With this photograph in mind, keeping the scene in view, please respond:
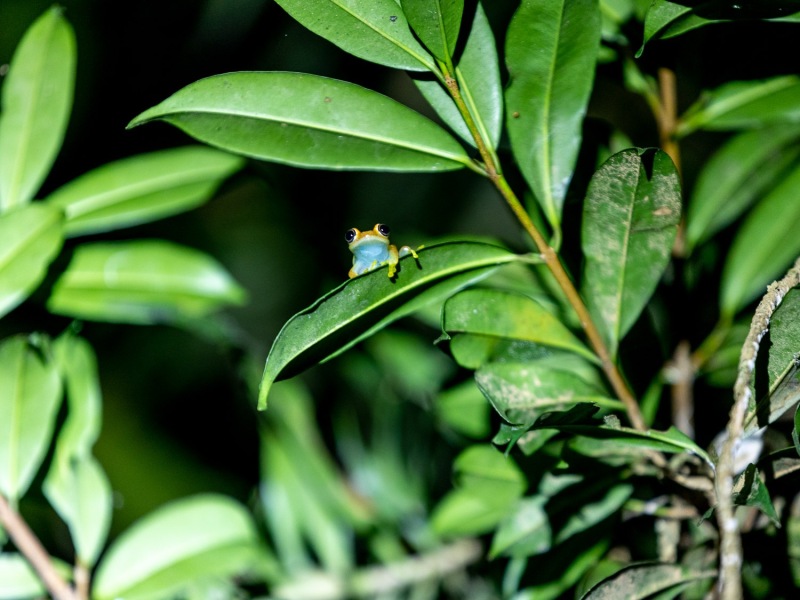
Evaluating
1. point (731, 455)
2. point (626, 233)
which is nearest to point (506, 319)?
point (626, 233)

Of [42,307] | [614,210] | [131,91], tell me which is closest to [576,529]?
[614,210]

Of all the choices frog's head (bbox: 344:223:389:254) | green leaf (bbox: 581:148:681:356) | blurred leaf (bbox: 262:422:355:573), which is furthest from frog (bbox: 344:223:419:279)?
blurred leaf (bbox: 262:422:355:573)

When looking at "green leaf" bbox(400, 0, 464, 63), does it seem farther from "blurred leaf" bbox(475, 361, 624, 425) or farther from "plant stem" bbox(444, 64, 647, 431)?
"blurred leaf" bbox(475, 361, 624, 425)

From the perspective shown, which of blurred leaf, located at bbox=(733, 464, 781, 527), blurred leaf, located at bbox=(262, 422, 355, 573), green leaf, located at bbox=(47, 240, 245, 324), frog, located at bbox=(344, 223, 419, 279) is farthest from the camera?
blurred leaf, located at bbox=(262, 422, 355, 573)

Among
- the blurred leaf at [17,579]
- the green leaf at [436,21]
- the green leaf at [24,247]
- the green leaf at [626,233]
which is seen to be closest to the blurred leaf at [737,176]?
the green leaf at [626,233]

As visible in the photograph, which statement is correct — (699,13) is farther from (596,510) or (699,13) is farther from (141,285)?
(141,285)

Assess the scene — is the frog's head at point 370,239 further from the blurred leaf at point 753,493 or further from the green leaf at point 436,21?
the blurred leaf at point 753,493

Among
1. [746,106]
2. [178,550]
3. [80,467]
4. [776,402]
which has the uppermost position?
[746,106]
